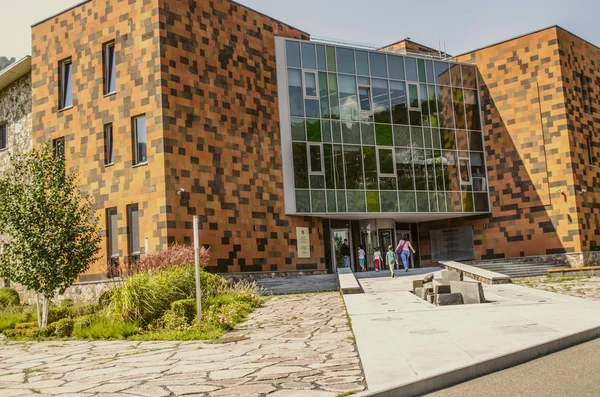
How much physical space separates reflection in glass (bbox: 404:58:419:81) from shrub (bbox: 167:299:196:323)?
2260 cm

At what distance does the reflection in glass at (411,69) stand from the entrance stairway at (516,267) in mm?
10274

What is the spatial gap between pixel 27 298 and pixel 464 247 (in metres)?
23.0

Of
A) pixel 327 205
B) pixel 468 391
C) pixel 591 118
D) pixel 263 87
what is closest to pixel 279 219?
pixel 327 205

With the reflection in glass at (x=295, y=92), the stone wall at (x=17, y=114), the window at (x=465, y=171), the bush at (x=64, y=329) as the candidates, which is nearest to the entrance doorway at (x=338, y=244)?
the reflection in glass at (x=295, y=92)

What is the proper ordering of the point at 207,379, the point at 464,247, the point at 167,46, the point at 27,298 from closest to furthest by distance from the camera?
the point at 207,379
the point at 167,46
the point at 27,298
the point at 464,247

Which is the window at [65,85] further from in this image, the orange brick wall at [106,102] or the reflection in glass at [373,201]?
the reflection in glass at [373,201]

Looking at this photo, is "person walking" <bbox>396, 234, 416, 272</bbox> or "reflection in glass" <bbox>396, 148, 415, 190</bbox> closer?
"person walking" <bbox>396, 234, 416, 272</bbox>

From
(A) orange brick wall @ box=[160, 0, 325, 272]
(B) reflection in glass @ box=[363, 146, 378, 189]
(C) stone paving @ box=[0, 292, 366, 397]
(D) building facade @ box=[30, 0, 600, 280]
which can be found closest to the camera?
(C) stone paving @ box=[0, 292, 366, 397]

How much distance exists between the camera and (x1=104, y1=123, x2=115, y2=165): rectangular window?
25.7 metres

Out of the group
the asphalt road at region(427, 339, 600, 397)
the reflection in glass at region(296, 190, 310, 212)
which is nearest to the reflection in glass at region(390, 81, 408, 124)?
the reflection in glass at region(296, 190, 310, 212)

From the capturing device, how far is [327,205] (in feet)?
96.7

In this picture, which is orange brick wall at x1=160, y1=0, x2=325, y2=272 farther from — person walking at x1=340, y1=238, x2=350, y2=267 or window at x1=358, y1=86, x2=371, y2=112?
window at x1=358, y1=86, x2=371, y2=112

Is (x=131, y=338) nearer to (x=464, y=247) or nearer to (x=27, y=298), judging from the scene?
(x=27, y=298)

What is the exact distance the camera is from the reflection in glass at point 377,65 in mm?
32031
